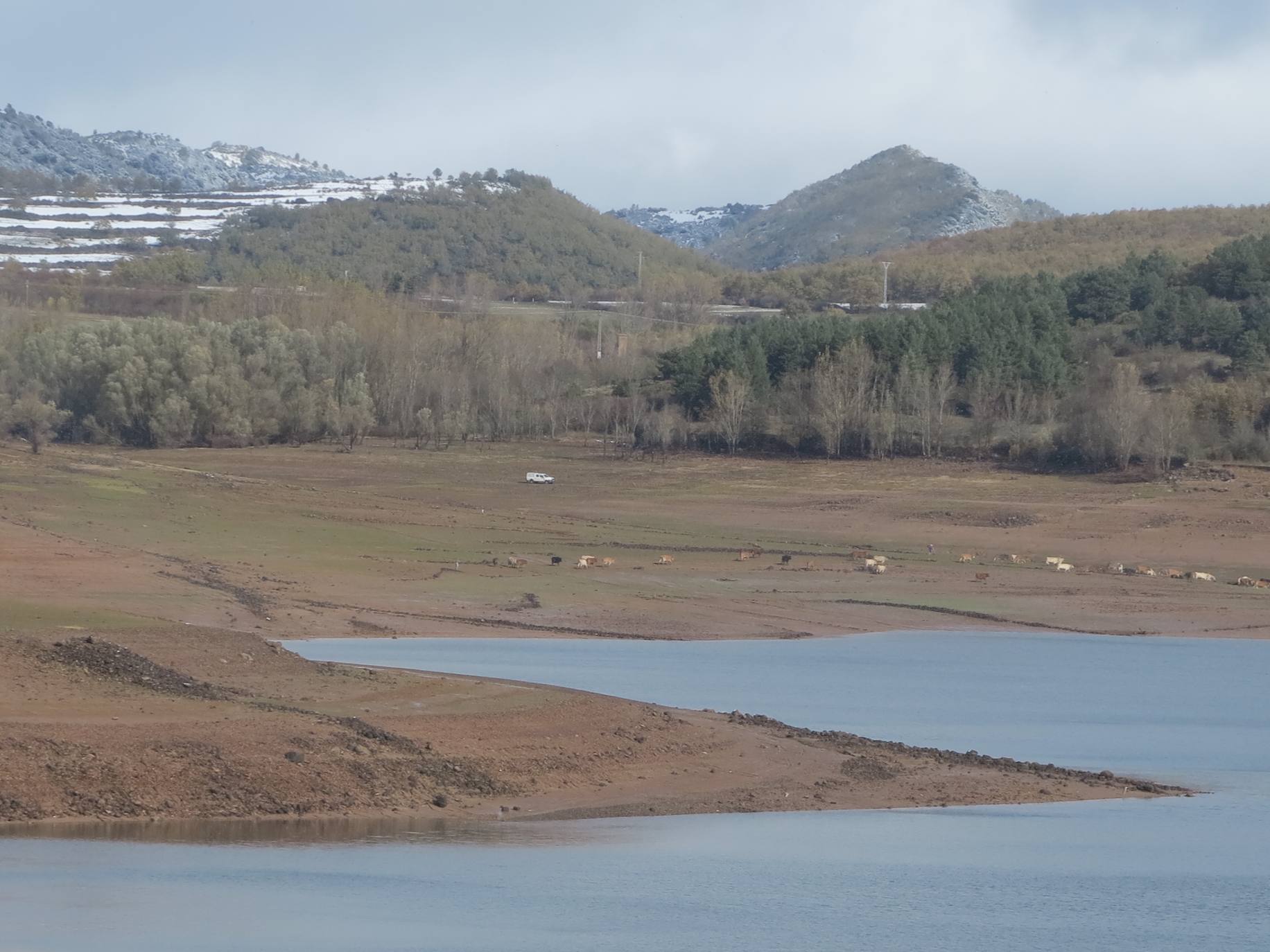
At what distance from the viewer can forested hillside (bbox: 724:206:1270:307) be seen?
14325 centimetres

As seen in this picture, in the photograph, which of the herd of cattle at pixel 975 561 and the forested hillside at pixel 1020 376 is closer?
the herd of cattle at pixel 975 561

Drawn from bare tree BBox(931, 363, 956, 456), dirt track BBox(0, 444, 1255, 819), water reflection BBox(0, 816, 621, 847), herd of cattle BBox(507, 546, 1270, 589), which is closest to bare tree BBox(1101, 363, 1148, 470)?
dirt track BBox(0, 444, 1255, 819)

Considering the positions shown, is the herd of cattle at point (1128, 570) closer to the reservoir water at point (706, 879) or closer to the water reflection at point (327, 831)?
the reservoir water at point (706, 879)

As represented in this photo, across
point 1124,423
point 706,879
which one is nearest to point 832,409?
point 1124,423

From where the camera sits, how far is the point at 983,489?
215 feet

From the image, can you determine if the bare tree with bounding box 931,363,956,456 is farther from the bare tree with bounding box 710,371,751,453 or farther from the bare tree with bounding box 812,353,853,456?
the bare tree with bounding box 710,371,751,453

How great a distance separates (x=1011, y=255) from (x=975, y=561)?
110 m

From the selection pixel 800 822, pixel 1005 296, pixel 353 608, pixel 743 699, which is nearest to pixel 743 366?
pixel 1005 296

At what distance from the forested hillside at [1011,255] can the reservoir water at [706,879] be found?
116 metres

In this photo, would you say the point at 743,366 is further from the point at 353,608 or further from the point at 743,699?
the point at 743,699

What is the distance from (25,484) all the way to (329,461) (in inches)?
1115

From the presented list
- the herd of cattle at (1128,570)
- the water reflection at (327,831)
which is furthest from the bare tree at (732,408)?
the water reflection at (327,831)

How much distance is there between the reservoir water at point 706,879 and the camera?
1423cm

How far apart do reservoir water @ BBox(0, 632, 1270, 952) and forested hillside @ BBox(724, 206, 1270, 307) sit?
380 feet
